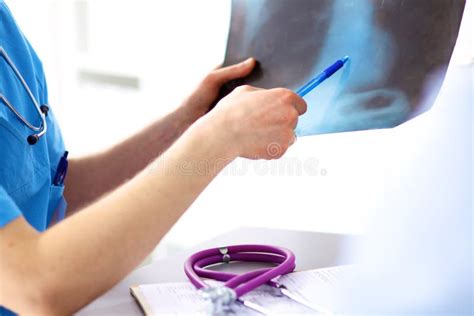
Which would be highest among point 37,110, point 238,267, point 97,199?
point 37,110

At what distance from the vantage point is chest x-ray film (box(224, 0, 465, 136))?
615 mm

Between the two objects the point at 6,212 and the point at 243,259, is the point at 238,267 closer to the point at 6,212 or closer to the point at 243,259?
the point at 243,259

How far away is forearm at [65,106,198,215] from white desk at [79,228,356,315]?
213mm

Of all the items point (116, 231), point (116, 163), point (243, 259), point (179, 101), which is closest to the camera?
point (116, 231)

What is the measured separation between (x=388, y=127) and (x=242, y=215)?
→ 2.46ft

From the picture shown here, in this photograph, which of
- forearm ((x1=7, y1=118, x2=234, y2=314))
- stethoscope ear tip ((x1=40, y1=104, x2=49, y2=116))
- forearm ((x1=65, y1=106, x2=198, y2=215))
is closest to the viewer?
forearm ((x1=7, y1=118, x2=234, y2=314))

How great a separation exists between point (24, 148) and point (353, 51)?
48cm

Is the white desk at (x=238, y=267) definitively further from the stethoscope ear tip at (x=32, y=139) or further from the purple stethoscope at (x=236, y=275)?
the stethoscope ear tip at (x=32, y=139)

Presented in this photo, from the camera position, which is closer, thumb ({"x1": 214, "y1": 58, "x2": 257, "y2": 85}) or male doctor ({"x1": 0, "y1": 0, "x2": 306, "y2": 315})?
male doctor ({"x1": 0, "y1": 0, "x2": 306, "y2": 315})

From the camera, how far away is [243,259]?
723mm

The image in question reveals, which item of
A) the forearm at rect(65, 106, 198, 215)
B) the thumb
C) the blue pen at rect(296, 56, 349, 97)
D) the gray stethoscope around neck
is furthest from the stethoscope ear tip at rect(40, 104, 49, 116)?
the blue pen at rect(296, 56, 349, 97)

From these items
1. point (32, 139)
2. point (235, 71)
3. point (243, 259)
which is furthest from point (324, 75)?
point (32, 139)

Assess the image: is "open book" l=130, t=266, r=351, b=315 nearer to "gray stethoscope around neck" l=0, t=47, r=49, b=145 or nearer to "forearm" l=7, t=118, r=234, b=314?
"forearm" l=7, t=118, r=234, b=314

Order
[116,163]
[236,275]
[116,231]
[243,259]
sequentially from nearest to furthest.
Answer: [116,231], [236,275], [243,259], [116,163]
